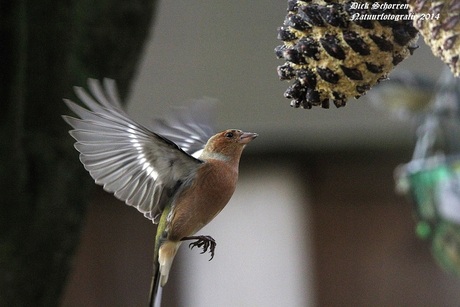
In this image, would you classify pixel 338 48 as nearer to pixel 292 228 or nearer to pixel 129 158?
pixel 129 158

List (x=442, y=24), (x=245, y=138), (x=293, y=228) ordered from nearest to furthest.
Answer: (x=442, y=24) → (x=245, y=138) → (x=293, y=228)

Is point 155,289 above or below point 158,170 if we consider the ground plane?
below

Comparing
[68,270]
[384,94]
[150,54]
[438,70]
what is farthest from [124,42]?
[438,70]

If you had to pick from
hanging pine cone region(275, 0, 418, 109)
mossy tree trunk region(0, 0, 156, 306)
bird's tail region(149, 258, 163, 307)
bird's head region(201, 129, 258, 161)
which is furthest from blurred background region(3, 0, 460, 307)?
hanging pine cone region(275, 0, 418, 109)

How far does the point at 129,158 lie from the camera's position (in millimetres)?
1182

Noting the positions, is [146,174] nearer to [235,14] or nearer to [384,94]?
[384,94]

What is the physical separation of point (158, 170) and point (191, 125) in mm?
189

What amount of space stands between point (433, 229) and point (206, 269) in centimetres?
236

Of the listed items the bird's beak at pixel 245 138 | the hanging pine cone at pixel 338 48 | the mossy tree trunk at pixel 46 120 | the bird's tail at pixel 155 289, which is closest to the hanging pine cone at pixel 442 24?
the hanging pine cone at pixel 338 48

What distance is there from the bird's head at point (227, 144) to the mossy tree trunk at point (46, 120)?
523 millimetres

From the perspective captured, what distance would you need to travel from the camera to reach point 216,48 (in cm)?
370

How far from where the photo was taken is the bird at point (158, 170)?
1.06m

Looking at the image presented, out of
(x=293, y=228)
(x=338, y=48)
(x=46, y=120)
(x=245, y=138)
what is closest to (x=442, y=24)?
(x=338, y=48)

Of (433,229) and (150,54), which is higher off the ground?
(150,54)
